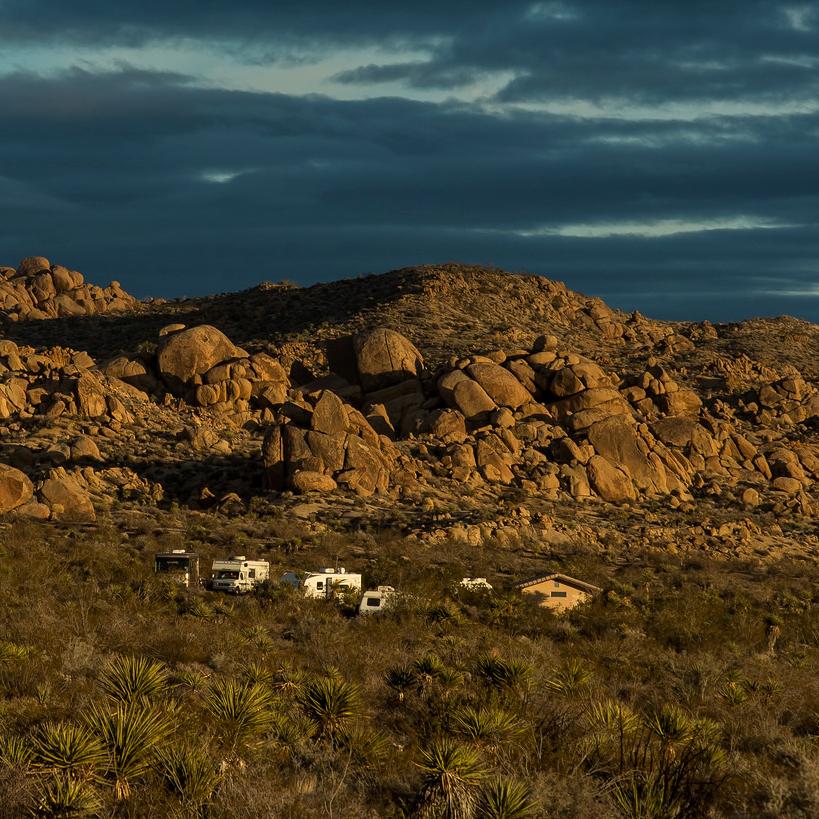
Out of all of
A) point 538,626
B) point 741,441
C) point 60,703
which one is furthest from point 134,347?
point 60,703

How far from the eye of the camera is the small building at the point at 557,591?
4081 cm

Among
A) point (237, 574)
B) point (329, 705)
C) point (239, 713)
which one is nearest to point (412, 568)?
point (237, 574)

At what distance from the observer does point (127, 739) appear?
51.9 ft

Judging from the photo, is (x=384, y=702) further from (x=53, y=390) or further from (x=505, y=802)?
(x=53, y=390)

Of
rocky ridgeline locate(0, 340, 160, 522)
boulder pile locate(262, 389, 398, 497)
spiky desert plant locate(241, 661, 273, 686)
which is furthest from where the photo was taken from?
boulder pile locate(262, 389, 398, 497)

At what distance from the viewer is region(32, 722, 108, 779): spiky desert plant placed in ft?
49.1

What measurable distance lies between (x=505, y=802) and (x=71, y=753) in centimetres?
612

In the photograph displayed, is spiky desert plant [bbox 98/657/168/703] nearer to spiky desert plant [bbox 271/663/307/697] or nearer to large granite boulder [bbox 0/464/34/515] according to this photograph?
spiky desert plant [bbox 271/663/307/697]

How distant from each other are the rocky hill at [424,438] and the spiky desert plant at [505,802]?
31088mm

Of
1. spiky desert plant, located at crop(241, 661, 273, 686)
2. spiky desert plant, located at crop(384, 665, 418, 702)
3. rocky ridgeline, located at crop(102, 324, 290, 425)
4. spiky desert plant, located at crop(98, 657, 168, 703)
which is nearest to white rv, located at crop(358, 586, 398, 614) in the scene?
spiky desert plant, located at crop(384, 665, 418, 702)

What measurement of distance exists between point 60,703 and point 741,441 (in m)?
53.5

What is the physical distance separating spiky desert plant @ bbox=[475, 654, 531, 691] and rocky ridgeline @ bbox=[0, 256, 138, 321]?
288ft

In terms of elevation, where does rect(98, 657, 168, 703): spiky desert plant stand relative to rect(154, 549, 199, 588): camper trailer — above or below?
above

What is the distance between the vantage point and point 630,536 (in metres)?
51.5
